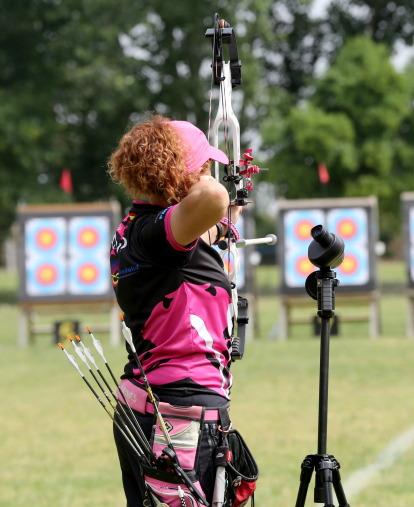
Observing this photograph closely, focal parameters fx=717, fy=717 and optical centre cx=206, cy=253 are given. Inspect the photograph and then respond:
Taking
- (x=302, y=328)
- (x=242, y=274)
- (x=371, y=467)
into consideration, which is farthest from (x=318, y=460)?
(x=302, y=328)

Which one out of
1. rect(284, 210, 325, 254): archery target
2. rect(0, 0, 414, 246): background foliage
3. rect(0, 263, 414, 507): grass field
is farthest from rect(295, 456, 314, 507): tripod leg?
rect(0, 0, 414, 246): background foliage

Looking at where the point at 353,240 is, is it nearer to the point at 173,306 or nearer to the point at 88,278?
Result: the point at 88,278

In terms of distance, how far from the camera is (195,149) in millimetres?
1682

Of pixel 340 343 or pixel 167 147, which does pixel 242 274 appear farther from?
pixel 167 147

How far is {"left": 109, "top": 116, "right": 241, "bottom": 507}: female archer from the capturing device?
1633 millimetres

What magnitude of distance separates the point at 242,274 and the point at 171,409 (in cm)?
780

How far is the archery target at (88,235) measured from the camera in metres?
9.62

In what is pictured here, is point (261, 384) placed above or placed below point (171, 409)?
below

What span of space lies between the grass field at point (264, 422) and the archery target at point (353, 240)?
1.37m

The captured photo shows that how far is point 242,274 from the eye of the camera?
9.43 metres

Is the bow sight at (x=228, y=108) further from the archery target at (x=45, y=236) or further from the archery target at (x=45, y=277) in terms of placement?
the archery target at (x=45, y=236)

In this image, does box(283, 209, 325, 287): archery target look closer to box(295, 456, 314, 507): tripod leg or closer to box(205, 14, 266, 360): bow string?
Answer: box(205, 14, 266, 360): bow string

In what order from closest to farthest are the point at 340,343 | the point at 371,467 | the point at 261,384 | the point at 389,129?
the point at 371,467 → the point at 261,384 → the point at 340,343 → the point at 389,129

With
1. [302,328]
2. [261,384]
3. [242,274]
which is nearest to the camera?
[261,384]
